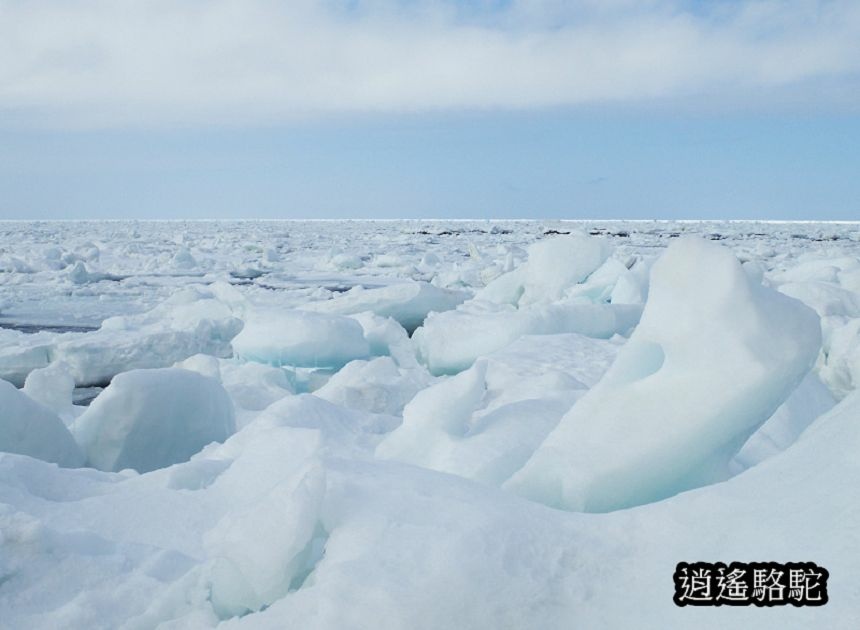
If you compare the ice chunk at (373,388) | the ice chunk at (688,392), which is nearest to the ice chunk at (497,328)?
the ice chunk at (373,388)

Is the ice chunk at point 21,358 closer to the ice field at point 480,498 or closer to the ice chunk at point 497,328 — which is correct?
the ice chunk at point 497,328

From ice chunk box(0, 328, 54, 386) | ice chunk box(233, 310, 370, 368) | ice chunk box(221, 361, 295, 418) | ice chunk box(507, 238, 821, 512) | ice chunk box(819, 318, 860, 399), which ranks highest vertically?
ice chunk box(507, 238, 821, 512)

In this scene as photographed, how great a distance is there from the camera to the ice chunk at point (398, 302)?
8.38 meters

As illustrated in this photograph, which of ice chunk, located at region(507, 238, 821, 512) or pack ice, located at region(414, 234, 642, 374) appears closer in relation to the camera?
ice chunk, located at region(507, 238, 821, 512)

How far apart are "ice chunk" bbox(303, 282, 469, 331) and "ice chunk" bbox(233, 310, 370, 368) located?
6.38 ft

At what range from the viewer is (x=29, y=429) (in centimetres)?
320

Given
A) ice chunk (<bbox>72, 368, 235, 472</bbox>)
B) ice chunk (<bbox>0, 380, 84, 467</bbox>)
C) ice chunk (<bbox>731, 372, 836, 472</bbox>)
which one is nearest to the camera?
ice chunk (<bbox>731, 372, 836, 472</bbox>)

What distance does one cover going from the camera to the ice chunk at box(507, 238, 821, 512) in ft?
Answer: 6.26

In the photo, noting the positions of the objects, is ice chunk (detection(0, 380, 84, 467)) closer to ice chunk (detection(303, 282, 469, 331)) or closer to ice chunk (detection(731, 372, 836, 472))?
ice chunk (detection(731, 372, 836, 472))

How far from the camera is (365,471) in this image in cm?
188

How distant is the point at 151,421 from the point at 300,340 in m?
2.51

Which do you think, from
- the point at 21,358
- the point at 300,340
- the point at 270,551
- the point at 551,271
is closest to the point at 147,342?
the point at 21,358

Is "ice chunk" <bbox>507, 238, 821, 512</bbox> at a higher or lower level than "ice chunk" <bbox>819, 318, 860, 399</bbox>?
higher

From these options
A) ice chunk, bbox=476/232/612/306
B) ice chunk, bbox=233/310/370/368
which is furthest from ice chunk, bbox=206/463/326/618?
ice chunk, bbox=476/232/612/306
